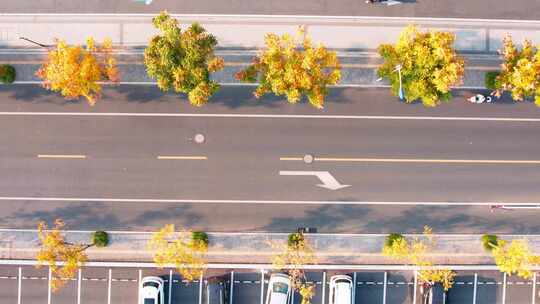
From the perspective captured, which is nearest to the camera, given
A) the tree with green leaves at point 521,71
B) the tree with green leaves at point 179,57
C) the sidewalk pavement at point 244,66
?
the tree with green leaves at point 179,57

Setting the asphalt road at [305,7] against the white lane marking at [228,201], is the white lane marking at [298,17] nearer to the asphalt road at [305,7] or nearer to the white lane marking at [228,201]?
the asphalt road at [305,7]

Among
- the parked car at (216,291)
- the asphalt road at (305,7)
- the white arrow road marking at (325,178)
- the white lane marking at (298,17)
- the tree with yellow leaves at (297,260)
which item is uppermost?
the asphalt road at (305,7)

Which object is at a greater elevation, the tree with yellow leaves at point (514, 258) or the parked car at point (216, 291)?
the tree with yellow leaves at point (514, 258)

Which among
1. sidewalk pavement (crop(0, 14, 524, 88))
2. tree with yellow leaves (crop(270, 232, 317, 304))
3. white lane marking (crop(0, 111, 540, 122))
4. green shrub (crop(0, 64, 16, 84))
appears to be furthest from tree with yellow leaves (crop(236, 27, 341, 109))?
green shrub (crop(0, 64, 16, 84))

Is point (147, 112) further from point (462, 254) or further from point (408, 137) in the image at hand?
point (462, 254)

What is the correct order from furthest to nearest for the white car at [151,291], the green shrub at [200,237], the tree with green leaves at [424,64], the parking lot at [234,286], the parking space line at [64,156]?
the parking lot at [234,286], the parking space line at [64,156], the white car at [151,291], the green shrub at [200,237], the tree with green leaves at [424,64]

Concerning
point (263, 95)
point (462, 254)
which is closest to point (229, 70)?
point (263, 95)

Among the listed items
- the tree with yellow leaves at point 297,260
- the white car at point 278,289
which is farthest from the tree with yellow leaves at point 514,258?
the white car at point 278,289
